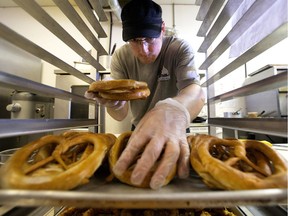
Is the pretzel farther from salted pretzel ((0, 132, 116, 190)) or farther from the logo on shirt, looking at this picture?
the logo on shirt

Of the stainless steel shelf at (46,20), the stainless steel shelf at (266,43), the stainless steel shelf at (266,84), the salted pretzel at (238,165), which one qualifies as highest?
the stainless steel shelf at (46,20)

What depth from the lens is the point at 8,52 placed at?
7.04ft

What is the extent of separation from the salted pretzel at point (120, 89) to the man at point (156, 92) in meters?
0.08

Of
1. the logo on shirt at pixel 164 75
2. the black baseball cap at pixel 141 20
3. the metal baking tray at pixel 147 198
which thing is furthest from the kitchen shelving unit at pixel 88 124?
the logo on shirt at pixel 164 75

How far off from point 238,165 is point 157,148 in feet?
0.59

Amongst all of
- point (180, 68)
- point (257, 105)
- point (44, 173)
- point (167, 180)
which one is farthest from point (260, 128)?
point (257, 105)

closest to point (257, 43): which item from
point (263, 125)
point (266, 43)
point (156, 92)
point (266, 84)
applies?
point (266, 43)

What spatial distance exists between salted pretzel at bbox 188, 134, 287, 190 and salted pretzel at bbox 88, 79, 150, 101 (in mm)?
276

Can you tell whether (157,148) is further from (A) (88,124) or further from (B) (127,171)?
(A) (88,124)

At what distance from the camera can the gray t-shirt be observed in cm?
114

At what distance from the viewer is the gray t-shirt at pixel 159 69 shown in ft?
3.73

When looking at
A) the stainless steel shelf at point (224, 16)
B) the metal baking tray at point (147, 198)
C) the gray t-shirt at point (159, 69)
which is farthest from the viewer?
the gray t-shirt at point (159, 69)

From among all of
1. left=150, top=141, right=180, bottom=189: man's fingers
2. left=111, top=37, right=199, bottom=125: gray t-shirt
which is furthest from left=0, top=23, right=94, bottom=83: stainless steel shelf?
left=111, top=37, right=199, bottom=125: gray t-shirt

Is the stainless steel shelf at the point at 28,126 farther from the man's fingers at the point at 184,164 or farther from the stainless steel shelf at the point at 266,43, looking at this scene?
the stainless steel shelf at the point at 266,43
